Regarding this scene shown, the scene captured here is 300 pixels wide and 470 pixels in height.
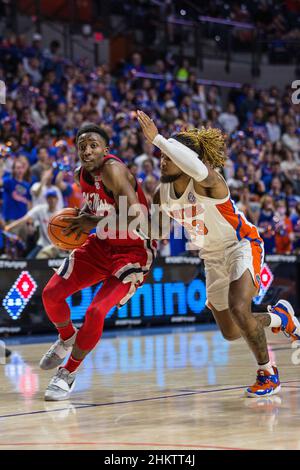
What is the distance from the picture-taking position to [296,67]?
2673cm

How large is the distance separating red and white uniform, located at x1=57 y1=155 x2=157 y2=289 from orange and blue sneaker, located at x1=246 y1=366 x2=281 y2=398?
1.22 m

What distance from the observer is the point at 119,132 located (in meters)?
18.2

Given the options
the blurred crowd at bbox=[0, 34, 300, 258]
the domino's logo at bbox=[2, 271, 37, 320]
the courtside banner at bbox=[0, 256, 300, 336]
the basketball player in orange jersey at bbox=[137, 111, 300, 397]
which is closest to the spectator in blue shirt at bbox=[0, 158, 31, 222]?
the blurred crowd at bbox=[0, 34, 300, 258]

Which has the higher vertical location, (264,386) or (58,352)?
(58,352)

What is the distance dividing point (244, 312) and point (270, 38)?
65.2 feet

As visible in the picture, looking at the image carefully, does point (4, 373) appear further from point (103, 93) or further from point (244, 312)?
point (103, 93)

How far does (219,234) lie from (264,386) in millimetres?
1239

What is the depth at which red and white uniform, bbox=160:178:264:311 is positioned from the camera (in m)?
7.83

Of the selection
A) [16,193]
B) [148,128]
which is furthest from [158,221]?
[16,193]

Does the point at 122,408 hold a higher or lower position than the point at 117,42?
lower

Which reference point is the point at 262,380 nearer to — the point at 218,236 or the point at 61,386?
the point at 218,236

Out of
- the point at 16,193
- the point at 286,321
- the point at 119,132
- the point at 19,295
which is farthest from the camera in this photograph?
the point at 119,132

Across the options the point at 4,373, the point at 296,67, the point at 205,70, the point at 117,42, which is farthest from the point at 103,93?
the point at 4,373

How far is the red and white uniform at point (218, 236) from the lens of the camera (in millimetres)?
7828
